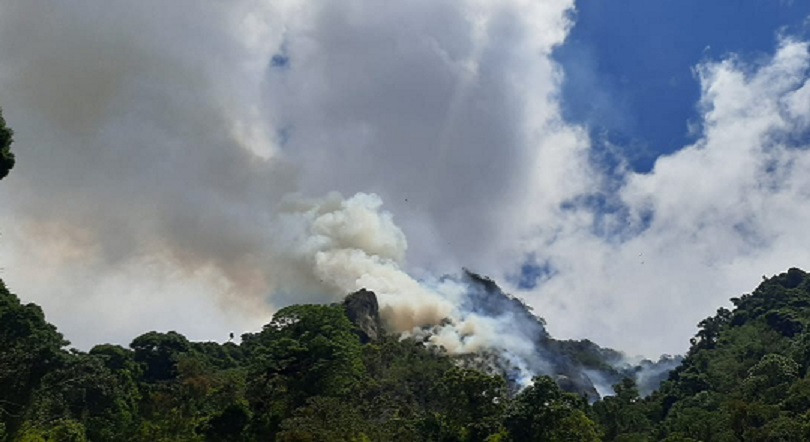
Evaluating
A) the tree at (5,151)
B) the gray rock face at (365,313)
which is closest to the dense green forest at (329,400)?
the tree at (5,151)

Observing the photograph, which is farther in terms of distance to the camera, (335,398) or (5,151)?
(335,398)

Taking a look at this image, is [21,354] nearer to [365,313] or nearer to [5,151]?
[5,151]

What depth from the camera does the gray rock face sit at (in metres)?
131

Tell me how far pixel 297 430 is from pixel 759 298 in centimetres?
11020

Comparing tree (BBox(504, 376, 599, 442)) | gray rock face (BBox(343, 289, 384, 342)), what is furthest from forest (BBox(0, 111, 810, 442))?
gray rock face (BBox(343, 289, 384, 342))

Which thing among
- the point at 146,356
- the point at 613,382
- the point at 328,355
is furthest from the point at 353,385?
the point at 613,382

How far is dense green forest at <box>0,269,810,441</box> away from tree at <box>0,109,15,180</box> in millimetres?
14717

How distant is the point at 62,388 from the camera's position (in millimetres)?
58469

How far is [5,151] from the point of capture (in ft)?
131

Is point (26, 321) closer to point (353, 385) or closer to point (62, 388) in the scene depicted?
point (62, 388)

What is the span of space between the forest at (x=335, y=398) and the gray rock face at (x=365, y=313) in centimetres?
2997

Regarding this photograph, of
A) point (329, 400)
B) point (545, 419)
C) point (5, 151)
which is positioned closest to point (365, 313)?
point (545, 419)

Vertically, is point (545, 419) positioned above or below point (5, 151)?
below

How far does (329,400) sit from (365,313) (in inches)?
3521
